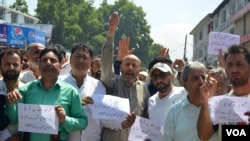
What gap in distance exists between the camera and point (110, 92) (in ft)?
14.8

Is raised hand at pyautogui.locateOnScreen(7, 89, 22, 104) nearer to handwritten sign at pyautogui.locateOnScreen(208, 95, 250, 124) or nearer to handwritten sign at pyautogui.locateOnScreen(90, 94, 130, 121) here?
handwritten sign at pyautogui.locateOnScreen(90, 94, 130, 121)

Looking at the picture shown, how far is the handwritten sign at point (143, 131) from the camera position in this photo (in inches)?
154

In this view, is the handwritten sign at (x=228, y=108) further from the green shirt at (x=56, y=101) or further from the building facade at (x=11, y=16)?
the building facade at (x=11, y=16)

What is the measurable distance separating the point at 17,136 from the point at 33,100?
1.13 ft

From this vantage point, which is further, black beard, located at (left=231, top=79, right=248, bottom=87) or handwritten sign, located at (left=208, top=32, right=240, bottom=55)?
handwritten sign, located at (left=208, top=32, right=240, bottom=55)

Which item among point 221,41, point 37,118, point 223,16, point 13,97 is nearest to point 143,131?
point 37,118

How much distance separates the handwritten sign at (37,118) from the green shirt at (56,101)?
0.31 feet

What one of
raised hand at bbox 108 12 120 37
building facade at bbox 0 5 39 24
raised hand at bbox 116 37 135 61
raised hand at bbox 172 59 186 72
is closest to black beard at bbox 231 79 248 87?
raised hand at bbox 108 12 120 37

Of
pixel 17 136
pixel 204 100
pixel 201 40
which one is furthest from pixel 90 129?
pixel 201 40

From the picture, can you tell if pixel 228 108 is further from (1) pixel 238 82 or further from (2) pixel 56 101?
(2) pixel 56 101

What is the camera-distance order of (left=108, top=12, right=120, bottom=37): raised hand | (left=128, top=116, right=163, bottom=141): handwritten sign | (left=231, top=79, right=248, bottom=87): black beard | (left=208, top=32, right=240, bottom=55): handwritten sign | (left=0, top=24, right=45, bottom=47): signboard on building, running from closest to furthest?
1. (left=231, top=79, right=248, bottom=87): black beard
2. (left=128, top=116, right=163, bottom=141): handwritten sign
3. (left=108, top=12, right=120, bottom=37): raised hand
4. (left=208, top=32, right=240, bottom=55): handwritten sign
5. (left=0, top=24, right=45, bottom=47): signboard on building

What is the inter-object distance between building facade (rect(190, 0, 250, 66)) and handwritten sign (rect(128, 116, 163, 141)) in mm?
18854

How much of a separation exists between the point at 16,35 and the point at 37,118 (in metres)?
28.0

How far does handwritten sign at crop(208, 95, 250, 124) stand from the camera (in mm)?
3111
